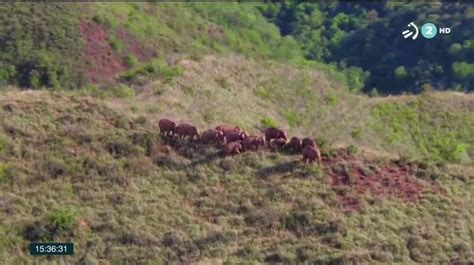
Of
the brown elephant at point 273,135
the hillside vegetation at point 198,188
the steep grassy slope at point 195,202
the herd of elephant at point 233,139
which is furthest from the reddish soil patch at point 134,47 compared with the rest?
the brown elephant at point 273,135

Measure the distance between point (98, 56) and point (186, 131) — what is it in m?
33.1

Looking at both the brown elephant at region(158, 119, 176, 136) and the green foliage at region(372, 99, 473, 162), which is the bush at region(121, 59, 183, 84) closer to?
the brown elephant at region(158, 119, 176, 136)

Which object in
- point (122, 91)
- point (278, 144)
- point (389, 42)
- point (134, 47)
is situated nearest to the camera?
point (278, 144)

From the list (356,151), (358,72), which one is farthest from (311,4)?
(356,151)

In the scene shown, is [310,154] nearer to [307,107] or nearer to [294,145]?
[294,145]

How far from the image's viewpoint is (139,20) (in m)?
72.2

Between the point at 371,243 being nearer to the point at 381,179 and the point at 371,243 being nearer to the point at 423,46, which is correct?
the point at 381,179

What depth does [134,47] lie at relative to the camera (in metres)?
66.8

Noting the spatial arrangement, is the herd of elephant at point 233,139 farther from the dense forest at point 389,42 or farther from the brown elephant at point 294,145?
the dense forest at point 389,42

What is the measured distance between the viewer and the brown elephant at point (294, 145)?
98.9 feet

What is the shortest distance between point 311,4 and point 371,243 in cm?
7561

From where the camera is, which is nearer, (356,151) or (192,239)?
(192,239)

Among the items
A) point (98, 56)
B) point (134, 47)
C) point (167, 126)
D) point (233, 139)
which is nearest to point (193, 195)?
point (233, 139)

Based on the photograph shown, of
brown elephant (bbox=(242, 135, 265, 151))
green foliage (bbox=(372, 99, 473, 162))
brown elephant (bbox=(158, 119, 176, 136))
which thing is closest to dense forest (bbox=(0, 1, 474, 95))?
green foliage (bbox=(372, 99, 473, 162))
